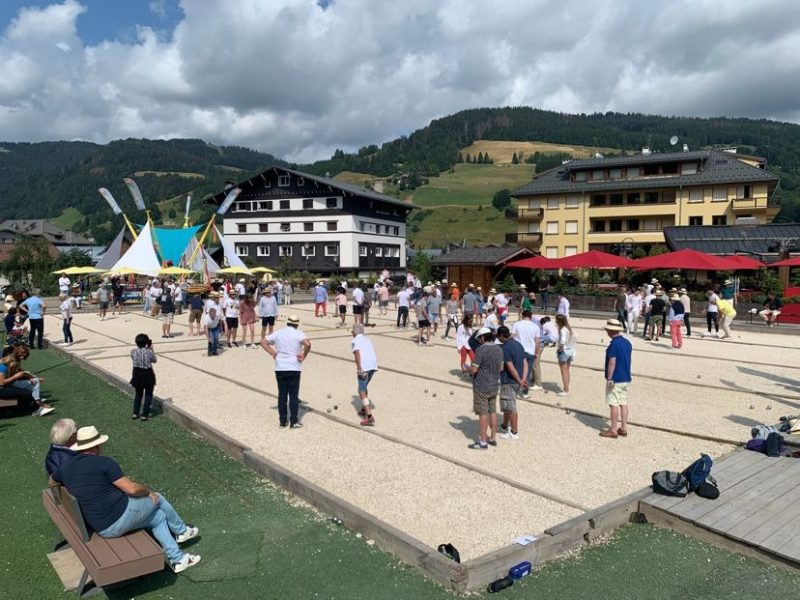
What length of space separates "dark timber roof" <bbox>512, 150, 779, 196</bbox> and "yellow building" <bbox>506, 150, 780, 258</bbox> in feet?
0.18

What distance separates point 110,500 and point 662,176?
4907 cm

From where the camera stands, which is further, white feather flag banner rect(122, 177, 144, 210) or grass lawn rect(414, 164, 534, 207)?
grass lawn rect(414, 164, 534, 207)

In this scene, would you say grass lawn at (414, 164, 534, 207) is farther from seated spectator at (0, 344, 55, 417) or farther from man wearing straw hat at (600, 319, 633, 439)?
seated spectator at (0, 344, 55, 417)

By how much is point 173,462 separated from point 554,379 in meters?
8.07

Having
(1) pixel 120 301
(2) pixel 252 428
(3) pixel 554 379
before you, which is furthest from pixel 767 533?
(1) pixel 120 301

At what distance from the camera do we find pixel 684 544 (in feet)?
17.0

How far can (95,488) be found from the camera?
4516 mm

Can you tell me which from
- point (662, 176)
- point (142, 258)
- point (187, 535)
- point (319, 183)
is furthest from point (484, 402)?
point (319, 183)

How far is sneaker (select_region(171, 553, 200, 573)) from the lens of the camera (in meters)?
4.70

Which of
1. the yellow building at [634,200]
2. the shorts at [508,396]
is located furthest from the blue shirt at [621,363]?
the yellow building at [634,200]

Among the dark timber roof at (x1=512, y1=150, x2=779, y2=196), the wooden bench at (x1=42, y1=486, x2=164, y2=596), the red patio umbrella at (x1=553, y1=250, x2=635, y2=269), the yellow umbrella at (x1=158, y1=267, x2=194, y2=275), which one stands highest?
the dark timber roof at (x1=512, y1=150, x2=779, y2=196)

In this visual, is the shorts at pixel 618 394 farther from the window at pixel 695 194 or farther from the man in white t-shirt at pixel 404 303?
the window at pixel 695 194

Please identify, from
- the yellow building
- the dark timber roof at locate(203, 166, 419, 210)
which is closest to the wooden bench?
the yellow building

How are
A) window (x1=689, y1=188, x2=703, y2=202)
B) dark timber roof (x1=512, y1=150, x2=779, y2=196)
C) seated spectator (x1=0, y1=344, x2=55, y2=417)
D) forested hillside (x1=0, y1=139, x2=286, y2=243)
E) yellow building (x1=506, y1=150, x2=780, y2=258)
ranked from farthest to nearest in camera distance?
→ forested hillside (x1=0, y1=139, x2=286, y2=243)
window (x1=689, y1=188, x2=703, y2=202)
yellow building (x1=506, y1=150, x2=780, y2=258)
dark timber roof (x1=512, y1=150, x2=779, y2=196)
seated spectator (x1=0, y1=344, x2=55, y2=417)
